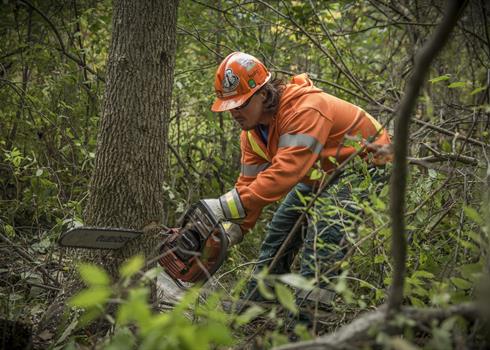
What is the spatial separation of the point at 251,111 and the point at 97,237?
4.60 feet

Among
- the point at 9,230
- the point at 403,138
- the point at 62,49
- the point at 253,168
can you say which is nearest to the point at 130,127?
the point at 253,168

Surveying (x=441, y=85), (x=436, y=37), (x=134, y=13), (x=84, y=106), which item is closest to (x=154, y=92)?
(x=134, y=13)

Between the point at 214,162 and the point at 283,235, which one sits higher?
the point at 214,162

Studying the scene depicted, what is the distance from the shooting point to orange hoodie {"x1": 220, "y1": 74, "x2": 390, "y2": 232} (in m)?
3.09

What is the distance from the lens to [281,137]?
3234mm

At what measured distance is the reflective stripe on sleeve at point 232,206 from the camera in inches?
121

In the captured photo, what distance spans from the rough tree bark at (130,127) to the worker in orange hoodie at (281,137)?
448 mm

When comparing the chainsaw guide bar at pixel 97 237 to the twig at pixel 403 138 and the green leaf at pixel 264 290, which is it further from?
the twig at pixel 403 138

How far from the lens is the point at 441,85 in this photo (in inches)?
265

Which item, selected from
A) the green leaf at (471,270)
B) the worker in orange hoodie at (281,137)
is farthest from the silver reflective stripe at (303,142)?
the green leaf at (471,270)

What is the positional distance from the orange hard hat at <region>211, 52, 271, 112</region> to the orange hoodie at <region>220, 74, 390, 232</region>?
9.9 inches

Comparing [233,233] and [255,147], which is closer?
[233,233]

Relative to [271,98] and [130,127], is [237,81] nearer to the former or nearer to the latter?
[271,98]

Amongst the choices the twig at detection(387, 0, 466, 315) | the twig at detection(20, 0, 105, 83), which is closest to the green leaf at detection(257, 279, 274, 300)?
the twig at detection(387, 0, 466, 315)
